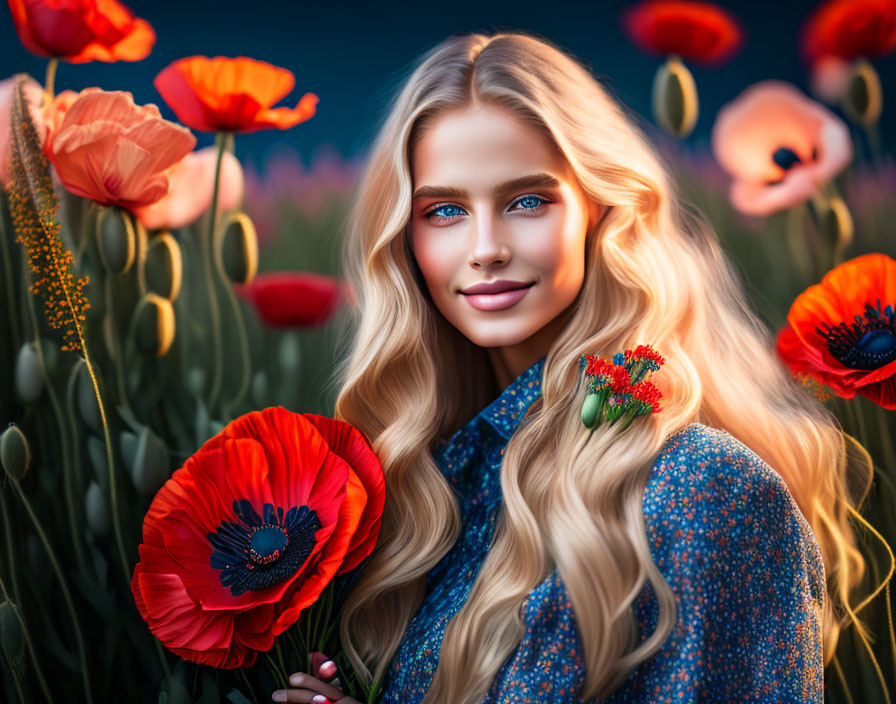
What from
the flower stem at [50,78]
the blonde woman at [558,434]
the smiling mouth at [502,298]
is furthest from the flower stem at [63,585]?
the smiling mouth at [502,298]

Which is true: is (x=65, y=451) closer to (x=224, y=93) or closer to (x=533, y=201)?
(x=224, y=93)

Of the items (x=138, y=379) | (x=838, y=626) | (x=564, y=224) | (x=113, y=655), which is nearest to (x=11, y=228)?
(x=138, y=379)

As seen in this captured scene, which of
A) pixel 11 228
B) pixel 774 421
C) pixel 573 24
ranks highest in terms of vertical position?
pixel 573 24

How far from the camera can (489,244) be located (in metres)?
0.86

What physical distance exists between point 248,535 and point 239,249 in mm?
371

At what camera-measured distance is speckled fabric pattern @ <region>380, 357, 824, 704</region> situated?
73 cm

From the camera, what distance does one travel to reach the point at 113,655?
95 centimetres

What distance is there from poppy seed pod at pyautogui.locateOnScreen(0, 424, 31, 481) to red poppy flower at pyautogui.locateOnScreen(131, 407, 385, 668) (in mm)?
198

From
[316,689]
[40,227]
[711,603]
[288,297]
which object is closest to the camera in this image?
[711,603]

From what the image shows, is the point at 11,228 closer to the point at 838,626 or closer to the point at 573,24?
the point at 573,24

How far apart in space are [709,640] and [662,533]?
9cm

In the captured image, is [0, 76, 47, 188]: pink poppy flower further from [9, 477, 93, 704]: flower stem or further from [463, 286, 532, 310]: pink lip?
[463, 286, 532, 310]: pink lip

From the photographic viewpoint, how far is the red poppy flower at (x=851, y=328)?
2.93ft

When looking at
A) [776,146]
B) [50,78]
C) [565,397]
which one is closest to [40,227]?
[50,78]
